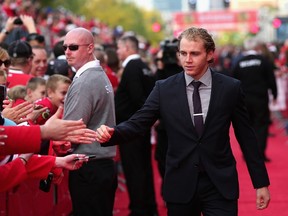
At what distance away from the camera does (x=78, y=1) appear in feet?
185

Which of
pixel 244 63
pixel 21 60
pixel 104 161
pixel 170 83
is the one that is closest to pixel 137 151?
pixel 21 60

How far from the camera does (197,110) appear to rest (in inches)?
224

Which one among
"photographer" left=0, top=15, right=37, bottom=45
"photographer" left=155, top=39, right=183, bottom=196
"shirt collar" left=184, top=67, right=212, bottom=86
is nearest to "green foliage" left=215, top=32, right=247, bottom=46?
"photographer" left=0, top=15, right=37, bottom=45

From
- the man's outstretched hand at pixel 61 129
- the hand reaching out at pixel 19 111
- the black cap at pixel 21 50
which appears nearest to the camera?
the man's outstretched hand at pixel 61 129

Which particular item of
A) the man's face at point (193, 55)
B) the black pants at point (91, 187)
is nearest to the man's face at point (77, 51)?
the black pants at point (91, 187)

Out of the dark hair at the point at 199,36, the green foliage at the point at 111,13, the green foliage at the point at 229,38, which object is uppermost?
the dark hair at the point at 199,36

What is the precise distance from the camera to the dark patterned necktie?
5645 millimetres

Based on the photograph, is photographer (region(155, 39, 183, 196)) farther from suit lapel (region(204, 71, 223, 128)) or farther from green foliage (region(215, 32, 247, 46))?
green foliage (region(215, 32, 247, 46))

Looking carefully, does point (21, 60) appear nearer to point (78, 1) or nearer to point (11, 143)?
point (11, 143)

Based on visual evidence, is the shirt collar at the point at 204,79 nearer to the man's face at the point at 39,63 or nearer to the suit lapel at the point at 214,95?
the suit lapel at the point at 214,95

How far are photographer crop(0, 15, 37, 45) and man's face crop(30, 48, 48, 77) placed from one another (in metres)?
0.75

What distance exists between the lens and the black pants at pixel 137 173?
32.0 ft

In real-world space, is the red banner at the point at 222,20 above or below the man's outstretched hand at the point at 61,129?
below

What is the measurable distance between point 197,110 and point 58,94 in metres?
2.39
